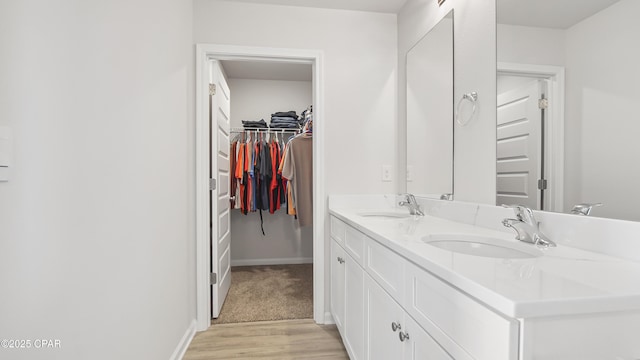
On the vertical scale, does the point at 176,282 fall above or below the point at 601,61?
below

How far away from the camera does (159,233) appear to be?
1482 mm

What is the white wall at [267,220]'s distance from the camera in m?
3.66

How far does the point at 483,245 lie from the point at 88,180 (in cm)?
139

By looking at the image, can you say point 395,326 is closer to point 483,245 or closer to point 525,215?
point 483,245

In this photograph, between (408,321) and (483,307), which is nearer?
(483,307)

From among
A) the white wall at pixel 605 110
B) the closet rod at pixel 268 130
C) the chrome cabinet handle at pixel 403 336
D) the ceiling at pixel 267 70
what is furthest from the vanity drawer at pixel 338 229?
the ceiling at pixel 267 70

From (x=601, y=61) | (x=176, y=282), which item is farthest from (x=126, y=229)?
(x=601, y=61)

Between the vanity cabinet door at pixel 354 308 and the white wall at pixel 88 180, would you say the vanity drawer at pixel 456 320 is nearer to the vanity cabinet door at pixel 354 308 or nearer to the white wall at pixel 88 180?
the vanity cabinet door at pixel 354 308

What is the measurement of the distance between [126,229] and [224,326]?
4.34 ft

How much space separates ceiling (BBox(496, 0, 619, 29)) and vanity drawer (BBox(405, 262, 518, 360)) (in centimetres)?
98

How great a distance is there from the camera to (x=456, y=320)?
2.18 ft

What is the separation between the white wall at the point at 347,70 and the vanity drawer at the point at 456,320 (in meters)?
1.42

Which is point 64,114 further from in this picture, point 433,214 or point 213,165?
point 433,214

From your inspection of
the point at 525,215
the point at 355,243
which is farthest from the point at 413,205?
the point at 525,215
